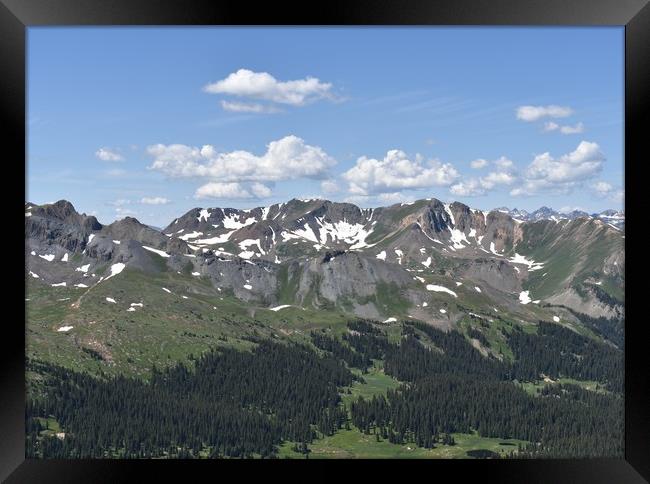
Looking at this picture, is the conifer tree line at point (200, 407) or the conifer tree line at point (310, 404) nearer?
the conifer tree line at point (200, 407)

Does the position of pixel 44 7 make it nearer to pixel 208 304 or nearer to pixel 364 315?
pixel 208 304

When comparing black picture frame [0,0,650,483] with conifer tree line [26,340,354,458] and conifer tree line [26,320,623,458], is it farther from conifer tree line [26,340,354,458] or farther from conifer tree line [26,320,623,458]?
conifer tree line [26,320,623,458]

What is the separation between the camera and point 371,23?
435 centimetres

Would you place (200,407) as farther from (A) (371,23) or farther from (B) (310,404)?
(A) (371,23)

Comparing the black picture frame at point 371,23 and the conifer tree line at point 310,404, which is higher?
the black picture frame at point 371,23

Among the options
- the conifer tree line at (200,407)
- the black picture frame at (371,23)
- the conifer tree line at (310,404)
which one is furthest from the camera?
the conifer tree line at (310,404)

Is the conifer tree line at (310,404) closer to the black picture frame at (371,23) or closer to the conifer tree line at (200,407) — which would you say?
the conifer tree line at (200,407)

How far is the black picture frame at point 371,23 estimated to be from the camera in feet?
13.7

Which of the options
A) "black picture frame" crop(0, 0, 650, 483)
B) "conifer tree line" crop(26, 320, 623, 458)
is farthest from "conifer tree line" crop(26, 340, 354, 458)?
"black picture frame" crop(0, 0, 650, 483)

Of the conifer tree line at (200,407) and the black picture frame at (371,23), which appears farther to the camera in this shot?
the conifer tree line at (200,407)

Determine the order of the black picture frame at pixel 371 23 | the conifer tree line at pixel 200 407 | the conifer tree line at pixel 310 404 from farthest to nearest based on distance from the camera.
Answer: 1. the conifer tree line at pixel 310 404
2. the conifer tree line at pixel 200 407
3. the black picture frame at pixel 371 23

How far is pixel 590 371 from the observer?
497 ft

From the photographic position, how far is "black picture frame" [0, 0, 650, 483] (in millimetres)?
4188

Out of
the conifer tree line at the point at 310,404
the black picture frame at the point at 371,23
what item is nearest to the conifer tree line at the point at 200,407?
the conifer tree line at the point at 310,404
